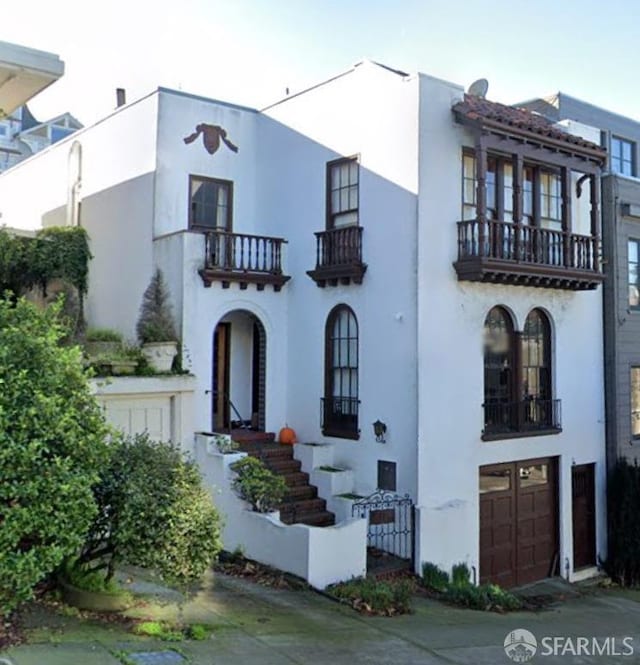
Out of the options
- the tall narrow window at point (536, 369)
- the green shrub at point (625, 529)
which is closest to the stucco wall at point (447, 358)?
the tall narrow window at point (536, 369)

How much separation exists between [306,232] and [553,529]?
8451 mm

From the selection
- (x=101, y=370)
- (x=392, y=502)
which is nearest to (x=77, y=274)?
(x=101, y=370)

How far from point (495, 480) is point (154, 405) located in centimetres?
700

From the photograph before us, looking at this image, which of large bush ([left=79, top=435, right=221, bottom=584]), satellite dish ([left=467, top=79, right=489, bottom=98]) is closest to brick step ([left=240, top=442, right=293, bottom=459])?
large bush ([left=79, top=435, right=221, bottom=584])

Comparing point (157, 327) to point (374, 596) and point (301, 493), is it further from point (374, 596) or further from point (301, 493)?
point (374, 596)

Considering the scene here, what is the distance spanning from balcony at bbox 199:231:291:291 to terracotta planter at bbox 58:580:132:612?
308 inches

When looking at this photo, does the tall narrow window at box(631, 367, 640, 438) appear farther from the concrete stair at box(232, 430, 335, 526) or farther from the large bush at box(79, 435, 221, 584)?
the large bush at box(79, 435, 221, 584)

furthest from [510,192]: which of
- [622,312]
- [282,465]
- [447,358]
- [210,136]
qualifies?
[282,465]

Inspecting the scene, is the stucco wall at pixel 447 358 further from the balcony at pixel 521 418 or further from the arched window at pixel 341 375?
the arched window at pixel 341 375

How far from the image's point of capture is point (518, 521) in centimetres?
1537

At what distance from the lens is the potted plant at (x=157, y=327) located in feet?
46.9

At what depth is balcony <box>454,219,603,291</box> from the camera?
13.9 m

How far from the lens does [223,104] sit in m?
17.0

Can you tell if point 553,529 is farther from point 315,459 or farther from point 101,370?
point 101,370
